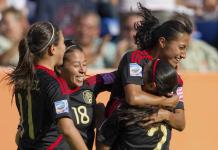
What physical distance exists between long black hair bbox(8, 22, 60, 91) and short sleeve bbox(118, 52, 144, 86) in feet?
1.69

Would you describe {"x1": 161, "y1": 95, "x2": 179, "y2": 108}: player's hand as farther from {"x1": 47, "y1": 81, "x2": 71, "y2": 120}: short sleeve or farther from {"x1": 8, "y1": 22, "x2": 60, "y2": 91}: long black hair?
{"x1": 8, "y1": 22, "x2": 60, "y2": 91}: long black hair

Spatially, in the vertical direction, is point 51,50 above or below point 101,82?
above

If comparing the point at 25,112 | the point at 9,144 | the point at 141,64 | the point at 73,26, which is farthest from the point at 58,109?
the point at 73,26

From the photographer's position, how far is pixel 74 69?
5.75 m

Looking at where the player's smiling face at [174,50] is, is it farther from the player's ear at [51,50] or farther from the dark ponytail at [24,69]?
the dark ponytail at [24,69]

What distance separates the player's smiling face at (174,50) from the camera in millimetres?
5562

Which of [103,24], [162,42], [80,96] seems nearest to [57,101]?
[80,96]

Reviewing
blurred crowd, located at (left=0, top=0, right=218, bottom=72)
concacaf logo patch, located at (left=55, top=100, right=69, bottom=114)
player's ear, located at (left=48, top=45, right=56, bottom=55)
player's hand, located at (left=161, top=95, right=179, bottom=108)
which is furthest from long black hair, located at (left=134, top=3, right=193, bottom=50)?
blurred crowd, located at (left=0, top=0, right=218, bottom=72)

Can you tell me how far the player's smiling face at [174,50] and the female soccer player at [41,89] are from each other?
737mm

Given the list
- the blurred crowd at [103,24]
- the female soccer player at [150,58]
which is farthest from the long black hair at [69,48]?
the blurred crowd at [103,24]

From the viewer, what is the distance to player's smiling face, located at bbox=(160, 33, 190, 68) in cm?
556

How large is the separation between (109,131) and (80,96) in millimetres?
458

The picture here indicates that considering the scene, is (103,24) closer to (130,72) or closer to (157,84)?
(130,72)

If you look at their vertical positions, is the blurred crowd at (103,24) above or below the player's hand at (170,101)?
below
